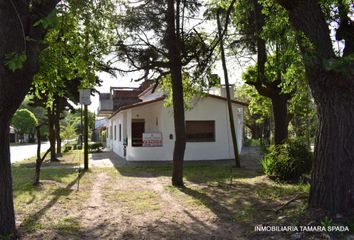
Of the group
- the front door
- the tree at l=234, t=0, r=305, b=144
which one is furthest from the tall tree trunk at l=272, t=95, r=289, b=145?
the front door

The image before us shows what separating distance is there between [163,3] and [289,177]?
682cm

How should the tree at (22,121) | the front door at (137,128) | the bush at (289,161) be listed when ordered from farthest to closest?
1. the tree at (22,121)
2. the front door at (137,128)
3. the bush at (289,161)

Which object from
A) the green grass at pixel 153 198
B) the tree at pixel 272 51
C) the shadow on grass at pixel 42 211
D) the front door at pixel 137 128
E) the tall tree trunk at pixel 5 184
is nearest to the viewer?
the tall tree trunk at pixel 5 184

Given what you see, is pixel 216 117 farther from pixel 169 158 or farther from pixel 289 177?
pixel 289 177

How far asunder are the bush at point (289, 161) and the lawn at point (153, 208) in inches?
18.4

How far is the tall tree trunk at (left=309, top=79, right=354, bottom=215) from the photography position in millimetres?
6695

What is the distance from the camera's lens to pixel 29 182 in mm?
13266

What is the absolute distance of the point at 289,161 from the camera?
1236 centimetres

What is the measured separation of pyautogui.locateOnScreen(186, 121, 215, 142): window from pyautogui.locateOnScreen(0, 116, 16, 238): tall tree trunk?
54.2 ft

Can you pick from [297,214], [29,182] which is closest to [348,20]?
[297,214]

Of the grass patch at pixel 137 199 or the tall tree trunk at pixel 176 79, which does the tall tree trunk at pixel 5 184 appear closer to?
the grass patch at pixel 137 199

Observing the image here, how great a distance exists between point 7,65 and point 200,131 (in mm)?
17635

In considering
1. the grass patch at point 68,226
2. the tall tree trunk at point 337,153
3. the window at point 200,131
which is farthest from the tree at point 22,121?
the tall tree trunk at point 337,153

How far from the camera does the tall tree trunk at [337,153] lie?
6695mm
